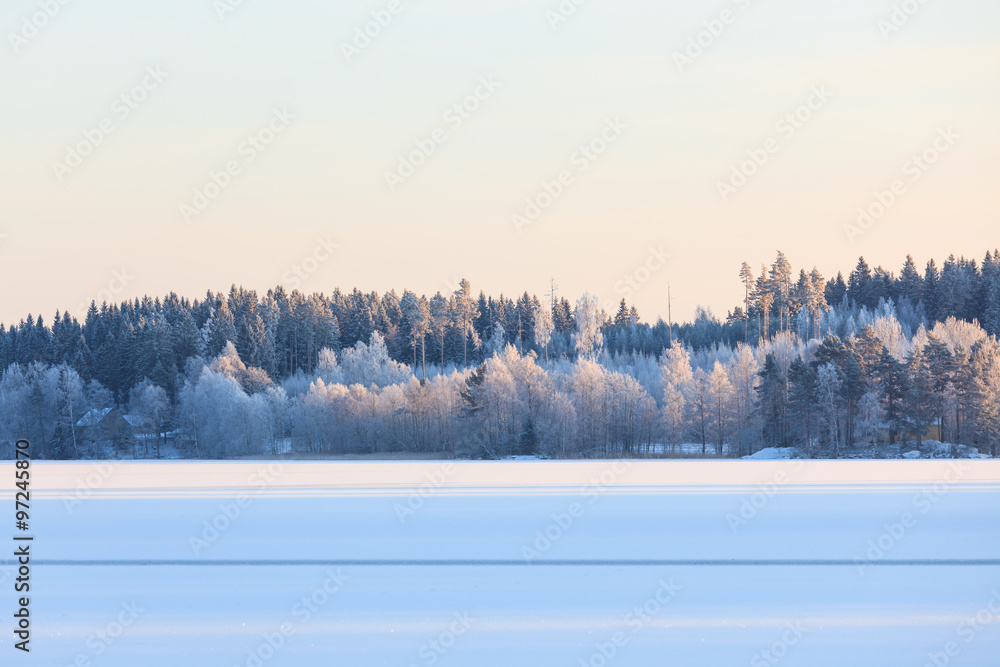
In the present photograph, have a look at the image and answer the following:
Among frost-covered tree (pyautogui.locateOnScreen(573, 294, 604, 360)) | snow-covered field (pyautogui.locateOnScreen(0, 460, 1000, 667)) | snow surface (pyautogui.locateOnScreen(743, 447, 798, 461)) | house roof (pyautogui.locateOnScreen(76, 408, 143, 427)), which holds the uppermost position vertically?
frost-covered tree (pyautogui.locateOnScreen(573, 294, 604, 360))

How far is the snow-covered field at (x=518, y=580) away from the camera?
28.1 ft

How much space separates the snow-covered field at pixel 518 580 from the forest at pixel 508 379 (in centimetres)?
3479

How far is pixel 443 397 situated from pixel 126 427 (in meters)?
23.4

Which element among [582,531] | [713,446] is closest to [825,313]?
[713,446]

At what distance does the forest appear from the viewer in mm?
53875

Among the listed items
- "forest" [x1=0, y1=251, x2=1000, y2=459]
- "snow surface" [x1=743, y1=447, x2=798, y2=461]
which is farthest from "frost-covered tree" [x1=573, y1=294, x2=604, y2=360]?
"snow surface" [x1=743, y1=447, x2=798, y2=461]

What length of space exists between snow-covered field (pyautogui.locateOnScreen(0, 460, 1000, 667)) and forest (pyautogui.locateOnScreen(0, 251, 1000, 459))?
3479 centimetres

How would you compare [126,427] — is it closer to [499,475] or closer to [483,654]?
[499,475]

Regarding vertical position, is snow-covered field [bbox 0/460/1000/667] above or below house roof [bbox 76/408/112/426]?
below

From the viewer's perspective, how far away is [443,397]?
6244 cm

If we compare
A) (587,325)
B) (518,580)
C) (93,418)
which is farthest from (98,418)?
(518,580)

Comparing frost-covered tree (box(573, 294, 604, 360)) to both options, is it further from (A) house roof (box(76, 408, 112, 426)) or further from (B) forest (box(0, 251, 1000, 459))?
(A) house roof (box(76, 408, 112, 426))

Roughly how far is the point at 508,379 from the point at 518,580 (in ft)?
151

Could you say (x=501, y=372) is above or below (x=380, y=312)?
Result: below
